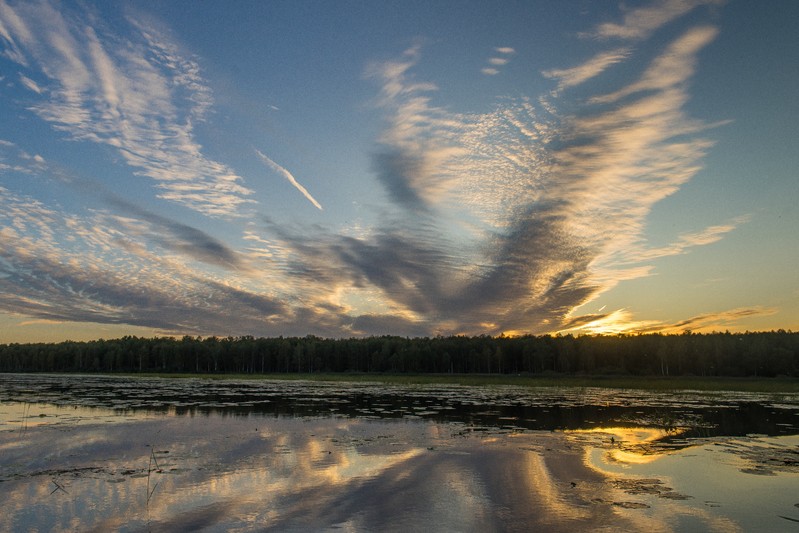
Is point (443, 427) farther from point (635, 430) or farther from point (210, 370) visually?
point (210, 370)

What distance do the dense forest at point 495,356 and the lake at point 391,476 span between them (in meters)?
122

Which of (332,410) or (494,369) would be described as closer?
(332,410)

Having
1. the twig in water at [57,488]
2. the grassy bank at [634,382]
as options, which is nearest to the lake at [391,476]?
the twig in water at [57,488]

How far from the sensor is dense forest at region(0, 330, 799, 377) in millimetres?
130250

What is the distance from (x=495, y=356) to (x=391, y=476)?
14231cm

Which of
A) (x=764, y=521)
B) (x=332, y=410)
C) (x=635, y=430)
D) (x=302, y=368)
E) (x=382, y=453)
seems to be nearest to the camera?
(x=764, y=521)

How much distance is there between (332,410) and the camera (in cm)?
3350

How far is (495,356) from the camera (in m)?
152

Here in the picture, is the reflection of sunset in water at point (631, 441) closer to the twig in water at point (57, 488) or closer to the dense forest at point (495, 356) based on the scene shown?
the twig in water at point (57, 488)

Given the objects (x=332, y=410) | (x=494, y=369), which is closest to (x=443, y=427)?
(x=332, y=410)

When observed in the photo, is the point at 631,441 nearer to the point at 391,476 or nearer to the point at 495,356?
the point at 391,476

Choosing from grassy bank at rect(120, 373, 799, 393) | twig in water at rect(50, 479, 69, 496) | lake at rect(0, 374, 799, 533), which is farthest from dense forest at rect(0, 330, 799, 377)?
twig in water at rect(50, 479, 69, 496)

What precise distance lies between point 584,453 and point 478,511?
29.5 feet

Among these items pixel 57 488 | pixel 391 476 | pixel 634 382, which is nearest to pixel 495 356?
pixel 634 382
